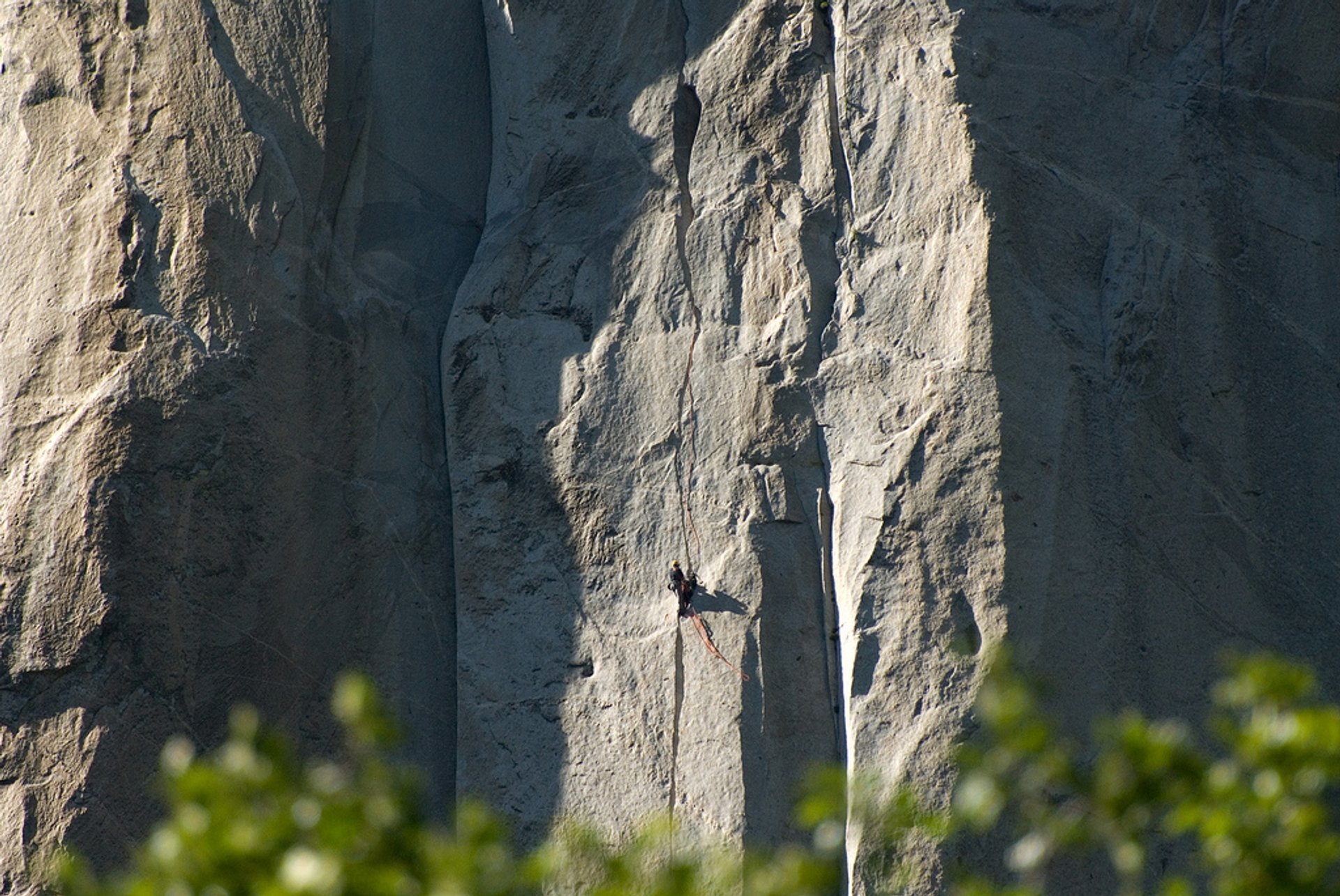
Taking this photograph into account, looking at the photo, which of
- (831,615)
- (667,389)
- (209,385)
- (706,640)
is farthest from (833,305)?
(209,385)

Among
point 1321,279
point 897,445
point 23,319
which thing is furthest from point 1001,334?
point 23,319

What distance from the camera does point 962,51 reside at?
906 centimetres

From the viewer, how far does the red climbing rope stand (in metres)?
8.91

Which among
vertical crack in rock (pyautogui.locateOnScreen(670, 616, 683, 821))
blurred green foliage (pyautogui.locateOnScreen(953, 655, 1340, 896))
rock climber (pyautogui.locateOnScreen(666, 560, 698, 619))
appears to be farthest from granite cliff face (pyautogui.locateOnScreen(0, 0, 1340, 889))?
blurred green foliage (pyautogui.locateOnScreen(953, 655, 1340, 896))

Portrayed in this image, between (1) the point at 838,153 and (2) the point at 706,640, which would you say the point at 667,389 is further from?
(1) the point at 838,153

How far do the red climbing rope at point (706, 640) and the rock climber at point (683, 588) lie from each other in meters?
0.03

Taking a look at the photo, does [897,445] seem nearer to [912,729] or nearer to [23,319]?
[912,729]

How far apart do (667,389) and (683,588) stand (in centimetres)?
130

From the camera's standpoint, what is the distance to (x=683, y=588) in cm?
905

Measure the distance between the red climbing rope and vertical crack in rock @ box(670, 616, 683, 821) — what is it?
99mm

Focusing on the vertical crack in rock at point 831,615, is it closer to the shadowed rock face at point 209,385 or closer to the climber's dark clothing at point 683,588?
the climber's dark clothing at point 683,588

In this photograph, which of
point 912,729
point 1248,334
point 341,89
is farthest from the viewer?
point 341,89

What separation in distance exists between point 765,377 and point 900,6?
96.6 inches

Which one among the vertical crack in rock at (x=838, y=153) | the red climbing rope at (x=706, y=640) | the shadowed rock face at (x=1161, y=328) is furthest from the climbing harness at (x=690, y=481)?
the shadowed rock face at (x=1161, y=328)
